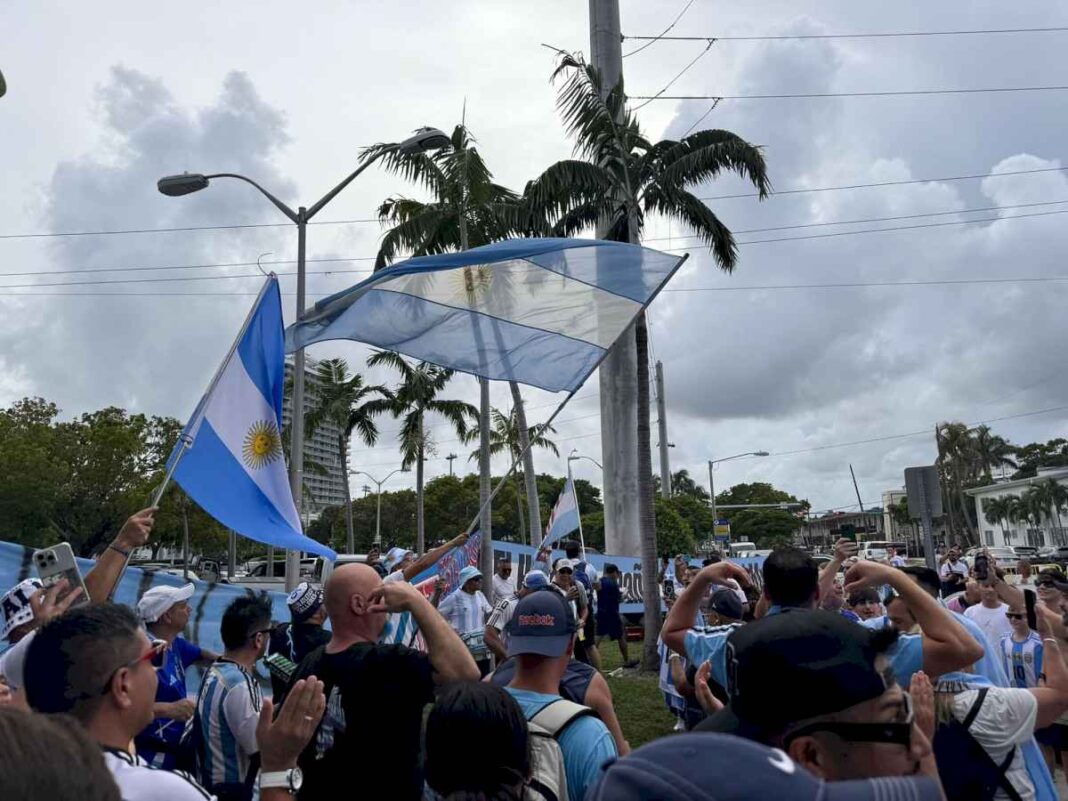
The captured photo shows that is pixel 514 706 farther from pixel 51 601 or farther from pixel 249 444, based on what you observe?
pixel 249 444

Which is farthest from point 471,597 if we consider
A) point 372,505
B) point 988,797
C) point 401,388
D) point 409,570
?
point 372,505

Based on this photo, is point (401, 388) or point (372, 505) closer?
point (401, 388)

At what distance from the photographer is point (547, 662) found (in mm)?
3305

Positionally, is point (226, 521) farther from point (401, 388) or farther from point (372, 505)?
point (372, 505)

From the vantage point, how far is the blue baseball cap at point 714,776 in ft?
3.66

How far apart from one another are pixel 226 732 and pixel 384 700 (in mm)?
956

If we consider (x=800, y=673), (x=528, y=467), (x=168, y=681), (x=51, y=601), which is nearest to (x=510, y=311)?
(x=168, y=681)

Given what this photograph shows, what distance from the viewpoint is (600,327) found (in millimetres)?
8156

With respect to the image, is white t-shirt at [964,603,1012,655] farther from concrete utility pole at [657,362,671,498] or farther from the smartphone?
concrete utility pole at [657,362,671,498]

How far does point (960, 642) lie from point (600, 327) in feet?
17.4

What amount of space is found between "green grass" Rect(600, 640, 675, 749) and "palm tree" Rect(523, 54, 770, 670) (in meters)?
0.75

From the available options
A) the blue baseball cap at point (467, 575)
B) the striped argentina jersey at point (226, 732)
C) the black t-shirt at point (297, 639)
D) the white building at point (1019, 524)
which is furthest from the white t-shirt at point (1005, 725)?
the white building at point (1019, 524)

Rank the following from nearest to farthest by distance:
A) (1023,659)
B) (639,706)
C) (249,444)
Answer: (249,444) → (1023,659) → (639,706)

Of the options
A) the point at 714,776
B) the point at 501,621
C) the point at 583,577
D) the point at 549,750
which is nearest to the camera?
the point at 714,776
